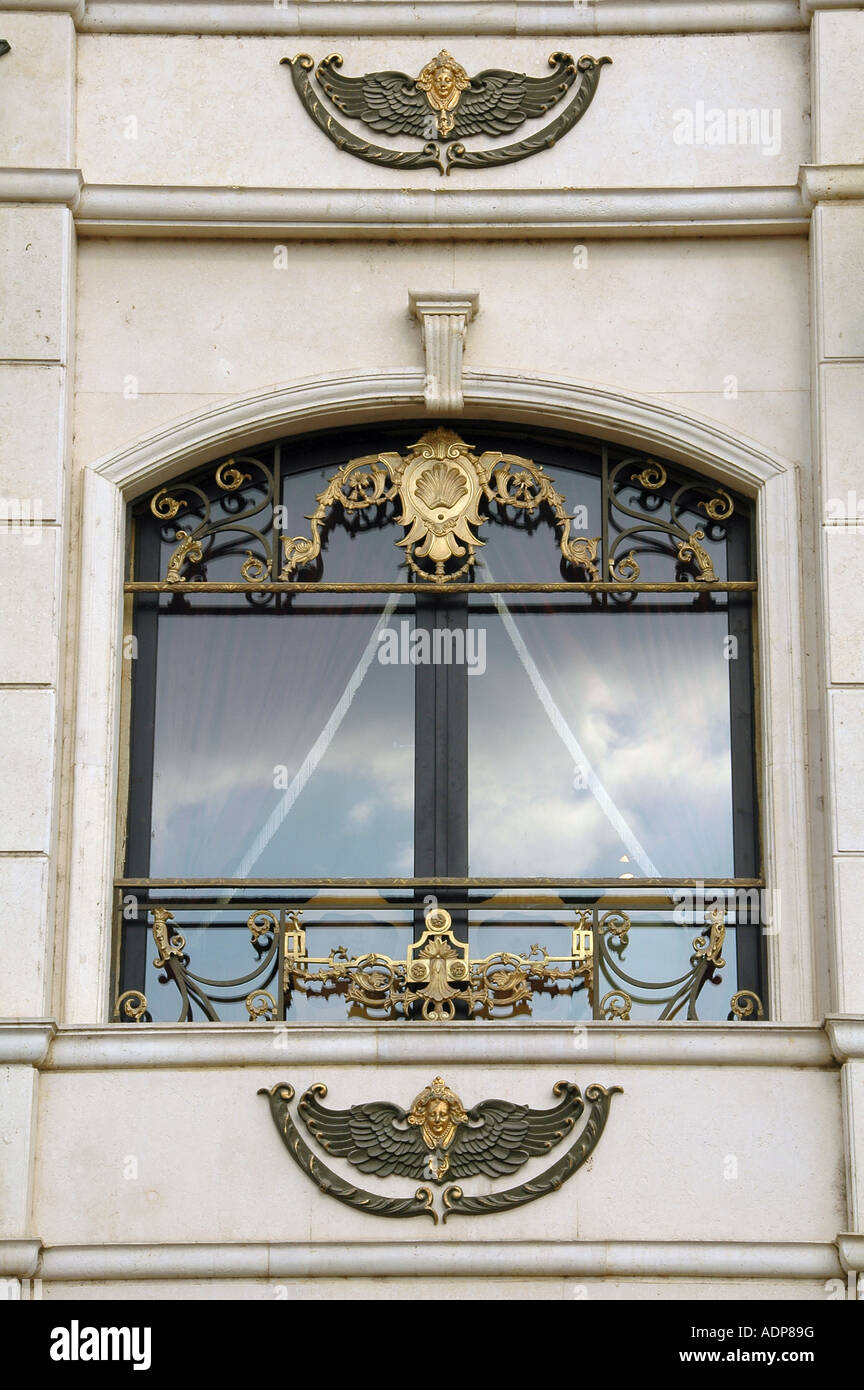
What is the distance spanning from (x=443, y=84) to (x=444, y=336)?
135cm

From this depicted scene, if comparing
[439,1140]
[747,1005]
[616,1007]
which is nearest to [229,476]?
[616,1007]

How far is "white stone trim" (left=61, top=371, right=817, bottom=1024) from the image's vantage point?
1026 cm

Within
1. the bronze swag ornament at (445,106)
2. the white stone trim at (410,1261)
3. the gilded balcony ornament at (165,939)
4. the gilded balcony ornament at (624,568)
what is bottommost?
the white stone trim at (410,1261)

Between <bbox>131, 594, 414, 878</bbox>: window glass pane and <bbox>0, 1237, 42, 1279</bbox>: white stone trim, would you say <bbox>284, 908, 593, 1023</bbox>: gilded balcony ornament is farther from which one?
<bbox>0, 1237, 42, 1279</bbox>: white stone trim

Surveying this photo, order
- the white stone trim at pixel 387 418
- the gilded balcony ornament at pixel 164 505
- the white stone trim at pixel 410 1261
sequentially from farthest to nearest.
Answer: the gilded balcony ornament at pixel 164 505 → the white stone trim at pixel 387 418 → the white stone trim at pixel 410 1261

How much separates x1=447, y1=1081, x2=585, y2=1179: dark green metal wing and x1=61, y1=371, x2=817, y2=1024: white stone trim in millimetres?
1122

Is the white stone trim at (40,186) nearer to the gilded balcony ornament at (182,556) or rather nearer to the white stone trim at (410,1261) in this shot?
the gilded balcony ornament at (182,556)

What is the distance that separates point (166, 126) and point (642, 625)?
3479 mm

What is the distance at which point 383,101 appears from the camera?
36.5ft

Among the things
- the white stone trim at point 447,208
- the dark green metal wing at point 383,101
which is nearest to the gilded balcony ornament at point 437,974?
the white stone trim at point 447,208

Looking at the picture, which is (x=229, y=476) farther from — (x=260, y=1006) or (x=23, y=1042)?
(x=23, y=1042)

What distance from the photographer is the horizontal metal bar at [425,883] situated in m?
10.5

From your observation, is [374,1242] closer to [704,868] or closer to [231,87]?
[704,868]

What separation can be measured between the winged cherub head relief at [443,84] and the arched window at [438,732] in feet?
5.07
